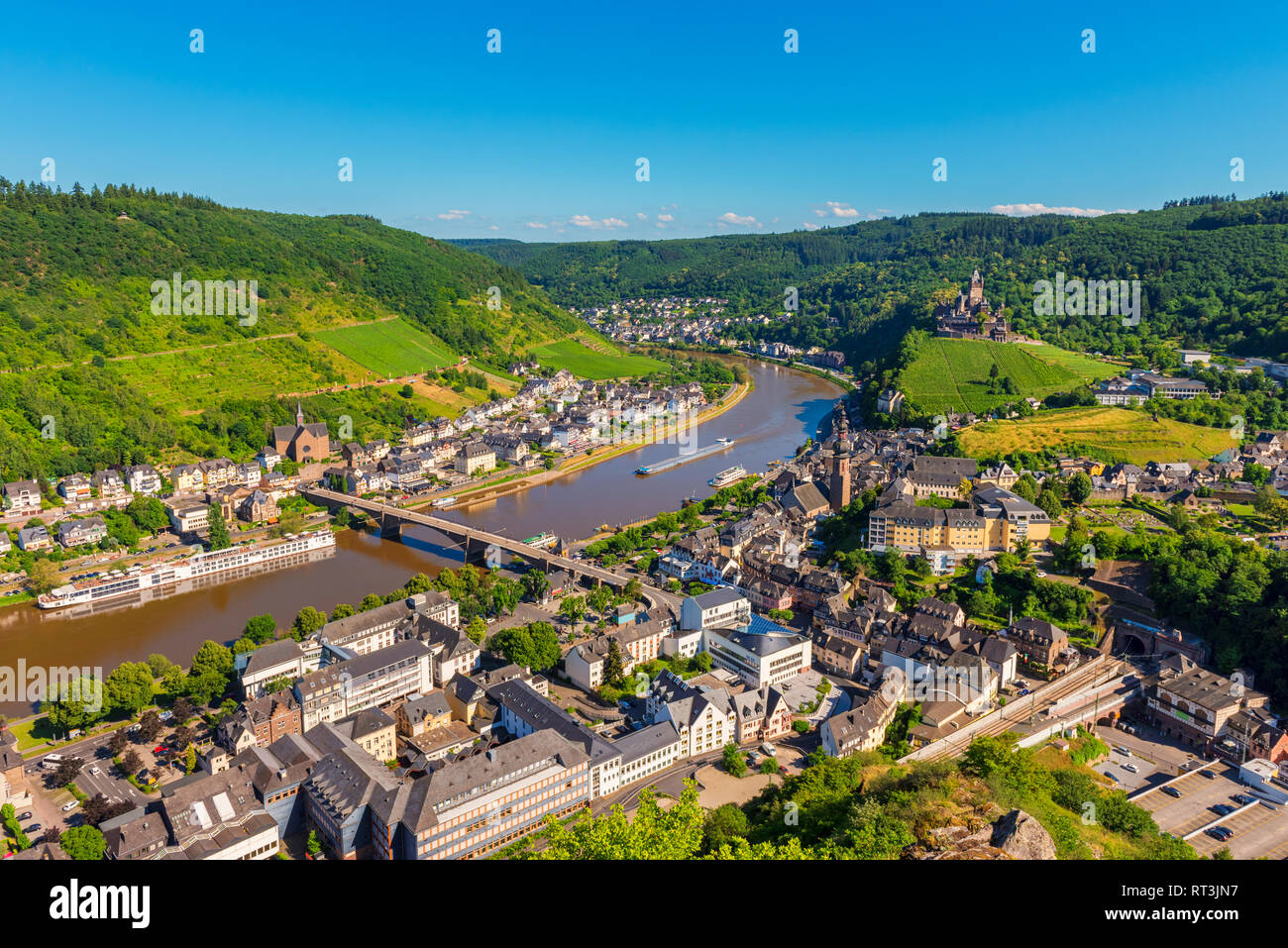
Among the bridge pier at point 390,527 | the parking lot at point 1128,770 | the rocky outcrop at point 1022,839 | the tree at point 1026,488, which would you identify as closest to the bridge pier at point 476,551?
the bridge pier at point 390,527

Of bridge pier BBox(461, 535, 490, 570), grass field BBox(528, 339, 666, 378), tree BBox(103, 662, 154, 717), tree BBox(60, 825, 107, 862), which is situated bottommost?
tree BBox(60, 825, 107, 862)

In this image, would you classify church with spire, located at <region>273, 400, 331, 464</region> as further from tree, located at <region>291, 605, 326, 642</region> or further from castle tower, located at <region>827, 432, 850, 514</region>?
castle tower, located at <region>827, 432, 850, 514</region>

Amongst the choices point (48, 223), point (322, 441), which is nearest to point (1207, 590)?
point (322, 441)

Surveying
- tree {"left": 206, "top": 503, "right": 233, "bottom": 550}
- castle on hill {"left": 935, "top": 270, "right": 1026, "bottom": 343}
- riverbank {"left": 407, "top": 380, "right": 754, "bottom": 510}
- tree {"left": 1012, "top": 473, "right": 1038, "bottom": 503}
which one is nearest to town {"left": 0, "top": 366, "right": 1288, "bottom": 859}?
tree {"left": 1012, "top": 473, "right": 1038, "bottom": 503}

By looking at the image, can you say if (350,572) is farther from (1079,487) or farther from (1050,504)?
(1079,487)

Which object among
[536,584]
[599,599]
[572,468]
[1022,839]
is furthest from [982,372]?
[1022,839]
